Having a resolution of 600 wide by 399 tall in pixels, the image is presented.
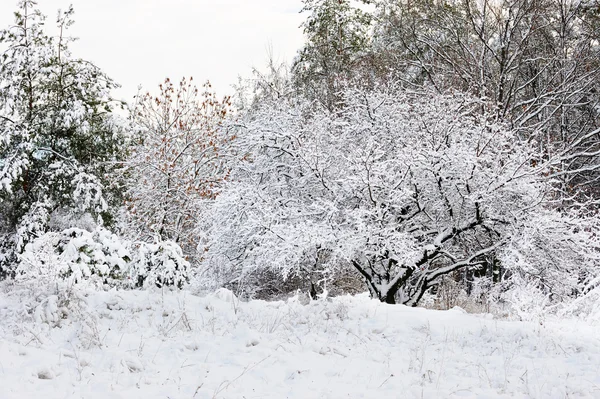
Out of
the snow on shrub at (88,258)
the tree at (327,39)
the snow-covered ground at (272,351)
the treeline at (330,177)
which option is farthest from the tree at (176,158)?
the tree at (327,39)

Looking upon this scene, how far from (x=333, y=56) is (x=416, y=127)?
13.3 meters

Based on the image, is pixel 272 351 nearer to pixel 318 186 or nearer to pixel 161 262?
pixel 161 262

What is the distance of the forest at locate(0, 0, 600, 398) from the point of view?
8.04 metres

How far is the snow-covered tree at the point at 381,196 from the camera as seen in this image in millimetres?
10367

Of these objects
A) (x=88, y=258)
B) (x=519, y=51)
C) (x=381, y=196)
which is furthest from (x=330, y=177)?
(x=519, y=51)

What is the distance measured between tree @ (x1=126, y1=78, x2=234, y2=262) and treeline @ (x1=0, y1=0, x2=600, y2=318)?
72 mm

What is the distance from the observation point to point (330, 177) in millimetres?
12109

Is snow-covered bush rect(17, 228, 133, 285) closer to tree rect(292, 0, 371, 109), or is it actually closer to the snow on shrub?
the snow on shrub

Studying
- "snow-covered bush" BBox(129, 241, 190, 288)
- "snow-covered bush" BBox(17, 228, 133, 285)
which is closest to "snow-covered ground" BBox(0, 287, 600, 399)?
"snow-covered bush" BBox(17, 228, 133, 285)

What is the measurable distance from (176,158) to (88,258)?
8303 millimetres

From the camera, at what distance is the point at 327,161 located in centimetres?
1198

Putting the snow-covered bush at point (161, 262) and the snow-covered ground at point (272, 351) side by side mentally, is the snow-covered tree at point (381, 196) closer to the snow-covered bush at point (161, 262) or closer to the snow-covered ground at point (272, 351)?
the snow-covered bush at point (161, 262)

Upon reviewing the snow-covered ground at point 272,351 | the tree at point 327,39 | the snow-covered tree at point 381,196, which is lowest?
the snow-covered ground at point 272,351

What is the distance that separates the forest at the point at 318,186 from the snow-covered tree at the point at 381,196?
2.4 inches
